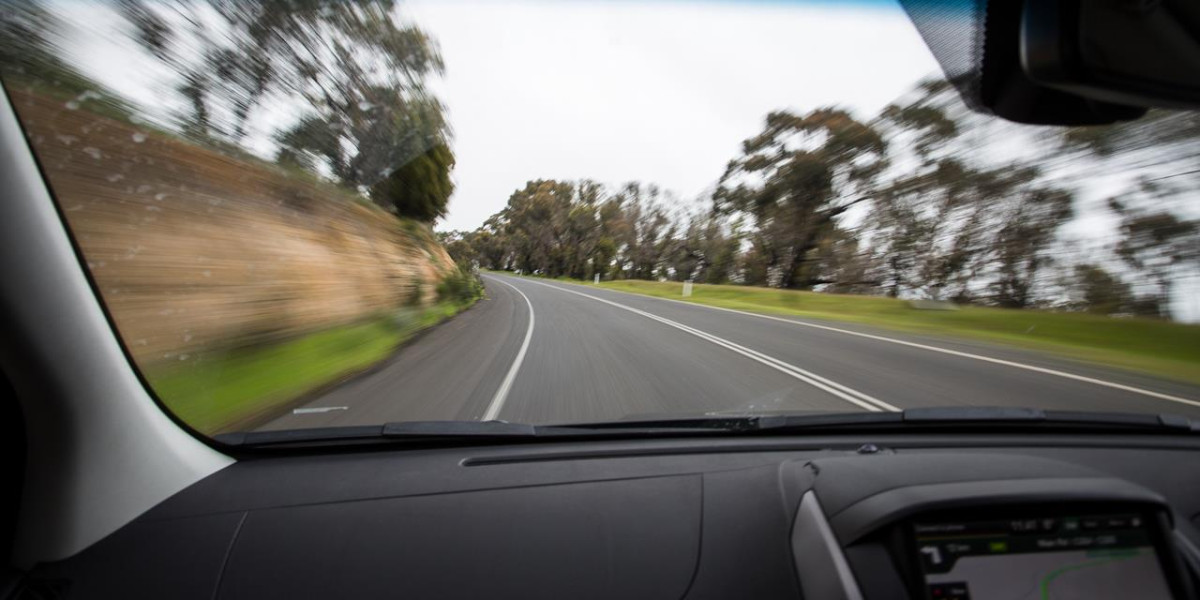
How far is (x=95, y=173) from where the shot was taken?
2.60 metres

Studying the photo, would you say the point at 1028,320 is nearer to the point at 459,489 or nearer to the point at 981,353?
the point at 981,353

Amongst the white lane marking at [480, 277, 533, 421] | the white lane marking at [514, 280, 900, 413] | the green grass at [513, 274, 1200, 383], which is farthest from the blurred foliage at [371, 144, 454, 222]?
the green grass at [513, 274, 1200, 383]

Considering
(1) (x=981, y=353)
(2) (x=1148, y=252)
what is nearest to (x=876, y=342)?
(1) (x=981, y=353)

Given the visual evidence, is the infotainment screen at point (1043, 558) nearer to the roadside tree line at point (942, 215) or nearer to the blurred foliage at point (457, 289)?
the roadside tree line at point (942, 215)

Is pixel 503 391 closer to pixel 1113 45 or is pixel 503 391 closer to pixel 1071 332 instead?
pixel 1113 45

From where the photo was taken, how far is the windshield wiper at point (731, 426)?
2311 millimetres

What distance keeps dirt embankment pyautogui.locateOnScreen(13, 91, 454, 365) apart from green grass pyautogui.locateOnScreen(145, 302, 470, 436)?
147 mm

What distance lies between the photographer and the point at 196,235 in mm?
4148

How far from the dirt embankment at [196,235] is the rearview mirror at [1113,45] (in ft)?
10.3

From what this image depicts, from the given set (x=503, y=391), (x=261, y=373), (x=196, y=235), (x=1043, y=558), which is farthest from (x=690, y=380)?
(x=196, y=235)

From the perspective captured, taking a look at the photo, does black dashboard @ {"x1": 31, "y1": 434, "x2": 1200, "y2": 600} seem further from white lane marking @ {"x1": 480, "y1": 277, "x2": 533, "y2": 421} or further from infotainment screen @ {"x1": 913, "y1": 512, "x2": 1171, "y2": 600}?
white lane marking @ {"x1": 480, "y1": 277, "x2": 533, "y2": 421}

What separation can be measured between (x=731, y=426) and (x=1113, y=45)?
1.98 meters

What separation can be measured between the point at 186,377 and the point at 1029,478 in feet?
14.0

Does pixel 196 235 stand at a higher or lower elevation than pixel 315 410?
higher
